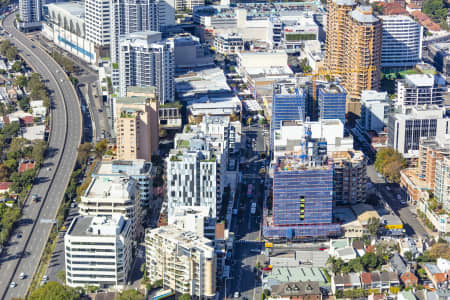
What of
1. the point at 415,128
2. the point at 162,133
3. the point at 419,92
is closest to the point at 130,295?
the point at 162,133

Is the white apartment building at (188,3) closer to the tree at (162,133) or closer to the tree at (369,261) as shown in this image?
the tree at (162,133)

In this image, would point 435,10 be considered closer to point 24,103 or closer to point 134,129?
point 24,103

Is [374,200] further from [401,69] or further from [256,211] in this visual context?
[401,69]

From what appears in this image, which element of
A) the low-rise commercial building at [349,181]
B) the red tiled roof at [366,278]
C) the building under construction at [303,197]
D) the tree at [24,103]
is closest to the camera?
Result: the red tiled roof at [366,278]

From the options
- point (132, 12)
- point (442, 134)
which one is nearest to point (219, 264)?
point (442, 134)

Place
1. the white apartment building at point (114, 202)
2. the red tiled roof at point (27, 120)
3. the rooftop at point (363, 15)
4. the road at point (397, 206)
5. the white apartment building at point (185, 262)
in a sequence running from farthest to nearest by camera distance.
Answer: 1. the rooftop at point (363, 15)
2. the red tiled roof at point (27, 120)
3. the road at point (397, 206)
4. the white apartment building at point (114, 202)
5. the white apartment building at point (185, 262)

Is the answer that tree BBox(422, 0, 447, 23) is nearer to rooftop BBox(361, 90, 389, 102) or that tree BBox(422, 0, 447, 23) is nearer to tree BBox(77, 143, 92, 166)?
rooftop BBox(361, 90, 389, 102)

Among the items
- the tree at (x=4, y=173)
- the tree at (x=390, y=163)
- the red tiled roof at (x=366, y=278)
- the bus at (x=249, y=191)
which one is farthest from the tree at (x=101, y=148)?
the red tiled roof at (x=366, y=278)
